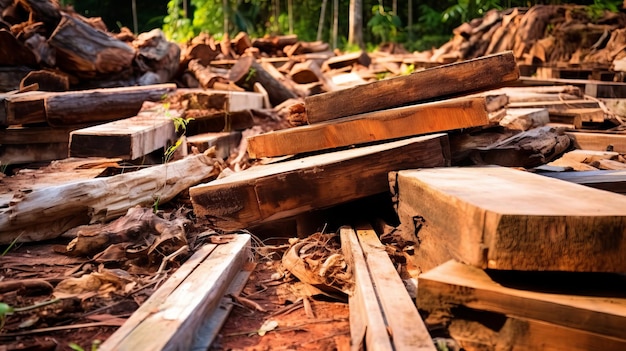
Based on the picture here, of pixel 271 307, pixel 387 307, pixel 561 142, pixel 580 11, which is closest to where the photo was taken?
pixel 387 307

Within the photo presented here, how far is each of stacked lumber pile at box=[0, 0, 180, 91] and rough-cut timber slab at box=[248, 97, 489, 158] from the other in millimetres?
Answer: 3390

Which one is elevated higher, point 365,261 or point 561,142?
point 561,142

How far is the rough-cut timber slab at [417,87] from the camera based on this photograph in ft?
11.2

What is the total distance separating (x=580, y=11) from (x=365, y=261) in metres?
12.5

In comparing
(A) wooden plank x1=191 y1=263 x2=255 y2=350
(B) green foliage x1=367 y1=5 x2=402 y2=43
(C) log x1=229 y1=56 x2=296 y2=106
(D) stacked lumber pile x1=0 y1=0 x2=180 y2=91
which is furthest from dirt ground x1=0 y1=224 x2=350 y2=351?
(B) green foliage x1=367 y1=5 x2=402 y2=43

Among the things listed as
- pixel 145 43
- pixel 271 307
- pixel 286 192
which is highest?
pixel 145 43

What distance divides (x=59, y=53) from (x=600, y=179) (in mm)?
5562

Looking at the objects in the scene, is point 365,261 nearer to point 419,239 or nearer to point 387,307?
point 419,239

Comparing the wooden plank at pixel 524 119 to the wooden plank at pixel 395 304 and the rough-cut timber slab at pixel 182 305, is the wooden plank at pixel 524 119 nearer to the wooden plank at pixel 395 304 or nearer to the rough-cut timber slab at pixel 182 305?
the wooden plank at pixel 395 304

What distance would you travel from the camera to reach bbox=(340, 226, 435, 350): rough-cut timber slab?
6.11 ft

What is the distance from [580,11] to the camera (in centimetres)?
1290

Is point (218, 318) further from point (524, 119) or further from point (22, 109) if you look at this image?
point (524, 119)

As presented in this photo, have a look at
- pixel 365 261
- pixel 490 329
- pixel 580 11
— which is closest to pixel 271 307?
pixel 365 261

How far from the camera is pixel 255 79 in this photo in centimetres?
746
